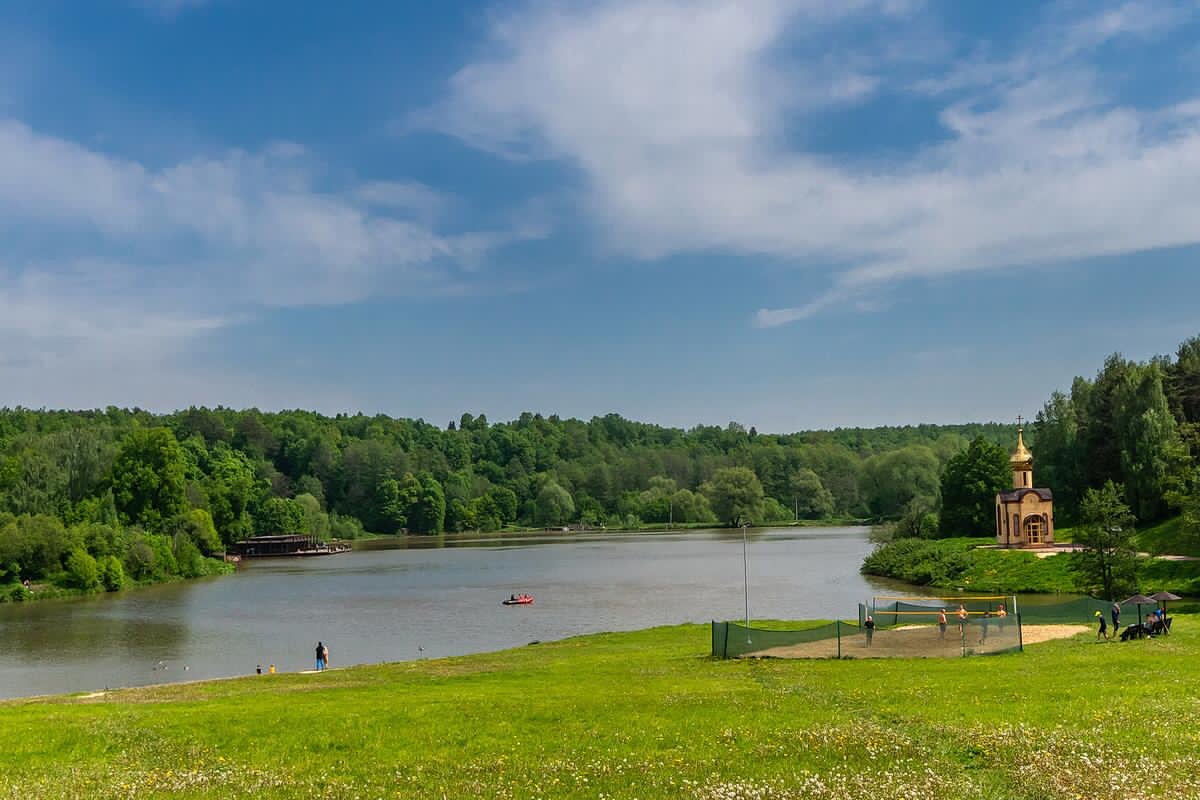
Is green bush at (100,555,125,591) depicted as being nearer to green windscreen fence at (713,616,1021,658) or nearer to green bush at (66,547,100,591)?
green bush at (66,547,100,591)

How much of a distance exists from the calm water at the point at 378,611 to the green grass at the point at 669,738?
827 inches

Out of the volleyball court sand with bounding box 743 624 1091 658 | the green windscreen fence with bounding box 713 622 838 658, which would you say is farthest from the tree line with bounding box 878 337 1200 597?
the green windscreen fence with bounding box 713 622 838 658

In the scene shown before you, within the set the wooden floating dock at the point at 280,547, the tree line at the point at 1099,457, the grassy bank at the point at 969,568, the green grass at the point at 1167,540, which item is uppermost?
the tree line at the point at 1099,457

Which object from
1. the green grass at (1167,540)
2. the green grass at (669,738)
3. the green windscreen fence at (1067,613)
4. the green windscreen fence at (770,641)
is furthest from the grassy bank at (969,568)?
the green grass at (669,738)

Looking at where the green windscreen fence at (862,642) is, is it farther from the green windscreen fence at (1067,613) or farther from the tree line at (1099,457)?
the tree line at (1099,457)

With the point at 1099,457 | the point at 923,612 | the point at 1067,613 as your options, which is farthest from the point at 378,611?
the point at 1099,457

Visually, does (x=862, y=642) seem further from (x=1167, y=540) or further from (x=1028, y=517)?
(x=1028, y=517)

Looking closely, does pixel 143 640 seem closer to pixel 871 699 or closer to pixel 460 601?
pixel 460 601

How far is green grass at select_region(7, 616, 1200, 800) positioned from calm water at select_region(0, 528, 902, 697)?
68.9 ft

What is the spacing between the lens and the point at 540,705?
71.7 ft

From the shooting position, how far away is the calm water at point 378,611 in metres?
47.6

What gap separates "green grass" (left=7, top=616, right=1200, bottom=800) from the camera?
1447cm

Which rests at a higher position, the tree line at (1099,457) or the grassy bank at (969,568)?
the tree line at (1099,457)

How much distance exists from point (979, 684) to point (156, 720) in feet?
63.0
